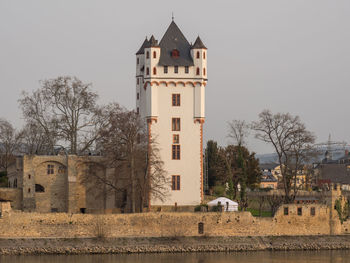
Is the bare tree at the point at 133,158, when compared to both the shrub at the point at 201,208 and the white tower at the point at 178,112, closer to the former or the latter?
the white tower at the point at 178,112

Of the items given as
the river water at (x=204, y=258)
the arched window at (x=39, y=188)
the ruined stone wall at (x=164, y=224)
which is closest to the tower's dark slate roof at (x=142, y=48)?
the arched window at (x=39, y=188)

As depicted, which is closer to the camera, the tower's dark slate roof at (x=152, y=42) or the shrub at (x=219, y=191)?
the tower's dark slate roof at (x=152, y=42)

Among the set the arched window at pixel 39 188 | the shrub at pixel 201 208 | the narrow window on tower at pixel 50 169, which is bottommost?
the shrub at pixel 201 208

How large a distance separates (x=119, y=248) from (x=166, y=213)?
4.83m

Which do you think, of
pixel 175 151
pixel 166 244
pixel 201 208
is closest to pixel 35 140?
pixel 175 151

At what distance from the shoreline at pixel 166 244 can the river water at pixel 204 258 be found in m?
1.29

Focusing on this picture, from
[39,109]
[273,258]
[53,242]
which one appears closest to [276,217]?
[273,258]

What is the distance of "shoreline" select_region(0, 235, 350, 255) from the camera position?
63.3 m

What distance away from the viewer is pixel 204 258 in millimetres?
61656

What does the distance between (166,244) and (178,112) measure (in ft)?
44.9

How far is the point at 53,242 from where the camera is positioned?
210ft

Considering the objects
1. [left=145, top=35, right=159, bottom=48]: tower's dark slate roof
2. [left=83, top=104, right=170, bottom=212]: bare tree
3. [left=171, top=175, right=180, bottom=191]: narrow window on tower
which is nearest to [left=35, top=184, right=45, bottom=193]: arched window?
[left=83, top=104, right=170, bottom=212]: bare tree

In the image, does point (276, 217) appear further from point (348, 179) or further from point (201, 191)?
point (348, 179)

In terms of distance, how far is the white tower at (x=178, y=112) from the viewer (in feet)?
243
